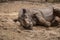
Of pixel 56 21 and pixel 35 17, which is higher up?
pixel 35 17

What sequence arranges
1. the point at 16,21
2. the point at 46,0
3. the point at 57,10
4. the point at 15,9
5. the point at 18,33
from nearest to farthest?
the point at 18,33
the point at 16,21
the point at 57,10
the point at 15,9
the point at 46,0

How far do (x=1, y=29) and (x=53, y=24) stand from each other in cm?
165

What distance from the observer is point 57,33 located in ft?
15.5

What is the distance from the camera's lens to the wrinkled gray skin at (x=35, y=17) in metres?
4.88

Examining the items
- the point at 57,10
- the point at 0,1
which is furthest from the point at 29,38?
the point at 0,1

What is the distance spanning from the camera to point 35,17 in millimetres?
5480

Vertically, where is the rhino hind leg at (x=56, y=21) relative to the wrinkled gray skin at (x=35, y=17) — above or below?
below

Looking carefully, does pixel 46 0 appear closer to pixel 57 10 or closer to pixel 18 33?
pixel 57 10

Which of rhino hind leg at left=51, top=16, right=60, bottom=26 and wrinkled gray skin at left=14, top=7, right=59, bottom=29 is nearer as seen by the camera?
wrinkled gray skin at left=14, top=7, right=59, bottom=29

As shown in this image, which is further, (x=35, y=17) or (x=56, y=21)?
(x=56, y=21)

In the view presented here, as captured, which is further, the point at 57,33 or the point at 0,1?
the point at 0,1

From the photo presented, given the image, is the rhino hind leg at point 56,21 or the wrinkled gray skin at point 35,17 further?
the rhino hind leg at point 56,21

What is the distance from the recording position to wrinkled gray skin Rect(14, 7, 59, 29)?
192 inches

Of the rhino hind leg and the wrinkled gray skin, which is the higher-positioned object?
the wrinkled gray skin
